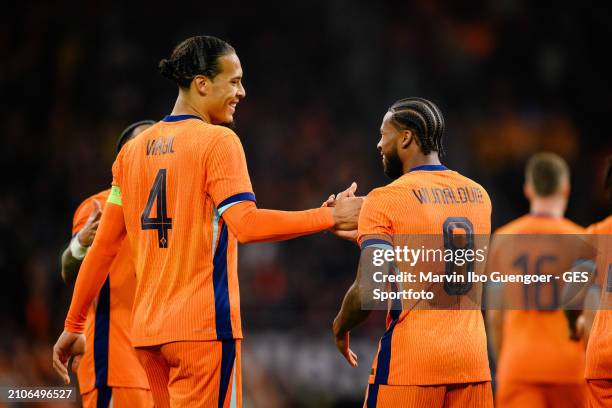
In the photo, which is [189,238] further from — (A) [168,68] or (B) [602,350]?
(B) [602,350]

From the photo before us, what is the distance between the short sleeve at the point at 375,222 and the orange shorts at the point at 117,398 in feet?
5.61

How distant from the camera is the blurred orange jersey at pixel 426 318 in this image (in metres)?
3.78

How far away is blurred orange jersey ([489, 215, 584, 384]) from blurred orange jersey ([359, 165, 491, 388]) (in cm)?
273

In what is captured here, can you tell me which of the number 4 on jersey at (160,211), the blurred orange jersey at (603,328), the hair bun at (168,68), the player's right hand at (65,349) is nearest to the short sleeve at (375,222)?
the number 4 on jersey at (160,211)

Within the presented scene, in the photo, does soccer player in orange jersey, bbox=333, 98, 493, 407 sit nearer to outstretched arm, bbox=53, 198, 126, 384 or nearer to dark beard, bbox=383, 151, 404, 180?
dark beard, bbox=383, 151, 404, 180

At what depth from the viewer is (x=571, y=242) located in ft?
20.7

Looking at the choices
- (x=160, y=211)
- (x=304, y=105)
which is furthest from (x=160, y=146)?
(x=304, y=105)

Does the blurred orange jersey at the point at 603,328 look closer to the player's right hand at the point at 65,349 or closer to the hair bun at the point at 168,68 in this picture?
the hair bun at the point at 168,68

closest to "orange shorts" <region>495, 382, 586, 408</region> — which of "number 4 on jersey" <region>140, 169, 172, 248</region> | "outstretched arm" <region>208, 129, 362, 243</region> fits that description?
"outstretched arm" <region>208, 129, 362, 243</region>

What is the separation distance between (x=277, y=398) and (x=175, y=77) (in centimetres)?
681

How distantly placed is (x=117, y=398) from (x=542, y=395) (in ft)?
10.7

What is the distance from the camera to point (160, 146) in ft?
13.0

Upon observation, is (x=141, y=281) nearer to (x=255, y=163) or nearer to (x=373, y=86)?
(x=255, y=163)

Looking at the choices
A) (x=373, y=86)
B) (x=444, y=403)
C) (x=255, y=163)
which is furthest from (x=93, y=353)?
(x=373, y=86)
